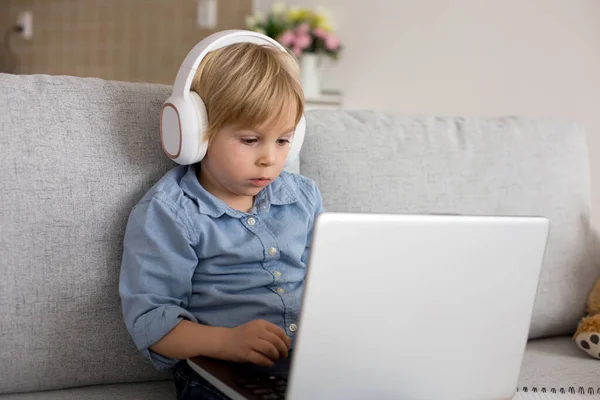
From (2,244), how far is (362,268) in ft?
2.14

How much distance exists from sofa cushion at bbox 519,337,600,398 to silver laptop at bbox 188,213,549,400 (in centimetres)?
36

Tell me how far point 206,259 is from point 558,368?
0.75m

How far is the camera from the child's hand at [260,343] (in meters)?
1.07

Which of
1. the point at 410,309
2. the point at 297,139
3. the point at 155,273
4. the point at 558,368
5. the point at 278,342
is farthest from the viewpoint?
the point at 558,368

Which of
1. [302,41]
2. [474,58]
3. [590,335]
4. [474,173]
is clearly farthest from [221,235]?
[302,41]

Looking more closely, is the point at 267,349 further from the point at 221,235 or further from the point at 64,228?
the point at 64,228

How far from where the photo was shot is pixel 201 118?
1258mm

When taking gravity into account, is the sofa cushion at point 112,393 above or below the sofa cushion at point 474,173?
below

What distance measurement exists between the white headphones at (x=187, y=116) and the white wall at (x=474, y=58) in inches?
65.8

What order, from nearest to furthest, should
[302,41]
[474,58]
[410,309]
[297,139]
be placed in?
[410,309]
[297,139]
[474,58]
[302,41]

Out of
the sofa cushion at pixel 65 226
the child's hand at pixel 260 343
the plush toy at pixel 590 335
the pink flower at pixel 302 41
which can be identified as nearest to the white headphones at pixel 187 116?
the sofa cushion at pixel 65 226

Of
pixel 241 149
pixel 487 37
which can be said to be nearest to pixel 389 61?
pixel 487 37


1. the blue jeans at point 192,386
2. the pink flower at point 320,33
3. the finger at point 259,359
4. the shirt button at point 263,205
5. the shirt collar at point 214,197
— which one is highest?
the pink flower at point 320,33

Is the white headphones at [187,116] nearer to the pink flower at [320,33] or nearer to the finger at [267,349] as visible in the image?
the finger at [267,349]
